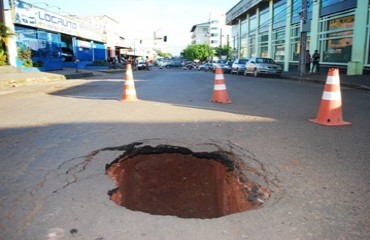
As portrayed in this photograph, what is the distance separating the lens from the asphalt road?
256cm

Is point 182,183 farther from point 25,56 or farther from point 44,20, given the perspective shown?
point 44,20

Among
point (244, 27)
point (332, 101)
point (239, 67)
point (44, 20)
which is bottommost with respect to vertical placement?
point (239, 67)

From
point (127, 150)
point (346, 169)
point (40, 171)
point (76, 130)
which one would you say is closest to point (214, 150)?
point (127, 150)

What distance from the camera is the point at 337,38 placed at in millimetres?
22203

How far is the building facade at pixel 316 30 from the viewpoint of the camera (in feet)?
63.6

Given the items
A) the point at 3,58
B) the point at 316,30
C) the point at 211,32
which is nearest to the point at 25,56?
the point at 3,58

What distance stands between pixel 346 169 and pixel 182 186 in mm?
1760

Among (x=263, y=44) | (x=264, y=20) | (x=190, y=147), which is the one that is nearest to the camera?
(x=190, y=147)

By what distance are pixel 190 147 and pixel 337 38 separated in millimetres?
20484

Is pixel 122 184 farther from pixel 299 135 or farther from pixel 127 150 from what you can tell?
pixel 299 135

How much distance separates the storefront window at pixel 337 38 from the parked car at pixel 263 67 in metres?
3.13

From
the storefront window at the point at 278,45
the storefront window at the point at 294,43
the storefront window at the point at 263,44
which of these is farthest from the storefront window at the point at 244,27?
the storefront window at the point at 294,43

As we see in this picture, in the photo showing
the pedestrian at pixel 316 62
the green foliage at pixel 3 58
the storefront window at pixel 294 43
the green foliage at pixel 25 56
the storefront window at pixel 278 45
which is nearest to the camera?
the green foliage at pixel 3 58

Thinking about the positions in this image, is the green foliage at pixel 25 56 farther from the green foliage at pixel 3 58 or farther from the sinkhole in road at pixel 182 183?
the sinkhole in road at pixel 182 183
